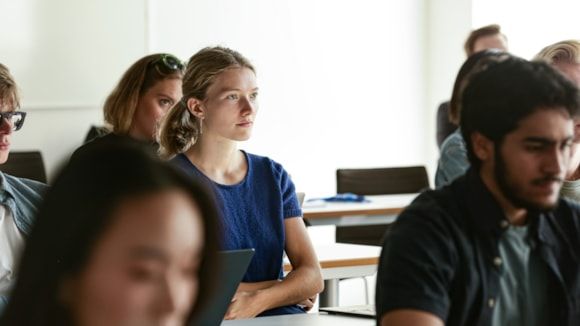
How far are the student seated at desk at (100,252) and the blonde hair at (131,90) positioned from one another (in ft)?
11.0

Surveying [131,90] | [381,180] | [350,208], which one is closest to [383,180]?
[381,180]

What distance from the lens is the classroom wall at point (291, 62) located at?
647 cm

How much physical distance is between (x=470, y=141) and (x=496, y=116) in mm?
93

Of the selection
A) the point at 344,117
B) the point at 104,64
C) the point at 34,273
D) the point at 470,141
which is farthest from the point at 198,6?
→ the point at 34,273

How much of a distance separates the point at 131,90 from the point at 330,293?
42.9 inches

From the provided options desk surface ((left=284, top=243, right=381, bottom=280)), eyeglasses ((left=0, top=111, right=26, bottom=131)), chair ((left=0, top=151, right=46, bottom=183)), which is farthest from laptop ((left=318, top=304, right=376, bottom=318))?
chair ((left=0, top=151, right=46, bottom=183))

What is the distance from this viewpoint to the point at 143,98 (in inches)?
171

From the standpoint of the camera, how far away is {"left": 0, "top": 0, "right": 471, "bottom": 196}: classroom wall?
647 centimetres

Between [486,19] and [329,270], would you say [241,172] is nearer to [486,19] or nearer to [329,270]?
[329,270]

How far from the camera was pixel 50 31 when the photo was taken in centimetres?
647

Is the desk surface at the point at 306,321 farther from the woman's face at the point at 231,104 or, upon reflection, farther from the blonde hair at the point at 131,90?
the blonde hair at the point at 131,90

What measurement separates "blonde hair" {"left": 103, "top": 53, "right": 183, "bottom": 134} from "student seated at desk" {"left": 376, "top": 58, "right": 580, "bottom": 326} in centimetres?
241

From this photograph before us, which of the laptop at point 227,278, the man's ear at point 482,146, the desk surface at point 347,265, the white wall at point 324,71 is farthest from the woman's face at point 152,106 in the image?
the white wall at point 324,71

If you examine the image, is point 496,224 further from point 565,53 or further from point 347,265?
point 347,265
